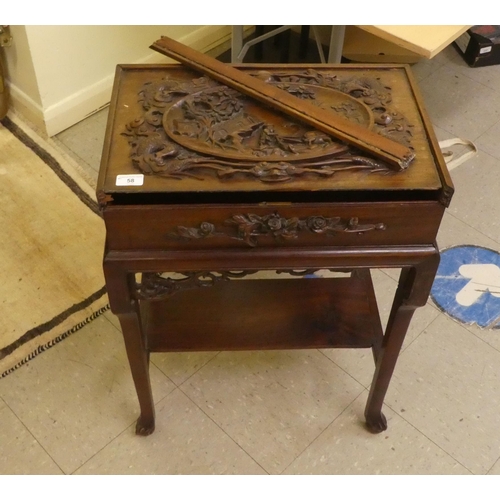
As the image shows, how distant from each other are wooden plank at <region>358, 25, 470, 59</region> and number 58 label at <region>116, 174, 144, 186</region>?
0.88 m

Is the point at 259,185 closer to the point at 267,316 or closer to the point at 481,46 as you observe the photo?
the point at 267,316

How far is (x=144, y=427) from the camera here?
1.15 meters

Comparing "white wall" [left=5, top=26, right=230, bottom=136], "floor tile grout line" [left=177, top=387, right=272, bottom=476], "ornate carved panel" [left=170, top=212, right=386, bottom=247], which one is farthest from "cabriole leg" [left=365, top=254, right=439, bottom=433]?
"white wall" [left=5, top=26, right=230, bottom=136]

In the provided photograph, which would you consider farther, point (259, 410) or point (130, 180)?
point (259, 410)

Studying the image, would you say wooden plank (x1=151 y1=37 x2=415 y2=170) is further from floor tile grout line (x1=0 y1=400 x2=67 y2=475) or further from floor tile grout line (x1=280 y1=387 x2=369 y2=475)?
floor tile grout line (x1=0 y1=400 x2=67 y2=475)

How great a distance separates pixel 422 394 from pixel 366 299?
272 mm

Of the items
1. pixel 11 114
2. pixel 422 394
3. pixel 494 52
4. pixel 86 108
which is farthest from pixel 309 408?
pixel 494 52

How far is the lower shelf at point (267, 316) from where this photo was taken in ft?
3.48

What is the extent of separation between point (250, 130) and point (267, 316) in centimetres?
41

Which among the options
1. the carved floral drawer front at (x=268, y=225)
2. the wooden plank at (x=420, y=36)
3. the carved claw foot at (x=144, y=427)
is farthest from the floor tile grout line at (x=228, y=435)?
the wooden plank at (x=420, y=36)

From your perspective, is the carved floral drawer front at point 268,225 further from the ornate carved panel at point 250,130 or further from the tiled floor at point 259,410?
the tiled floor at point 259,410

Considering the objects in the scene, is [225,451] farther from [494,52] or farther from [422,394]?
[494,52]

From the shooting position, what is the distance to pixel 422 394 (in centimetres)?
124

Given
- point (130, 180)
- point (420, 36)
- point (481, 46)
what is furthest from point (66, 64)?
point (481, 46)
